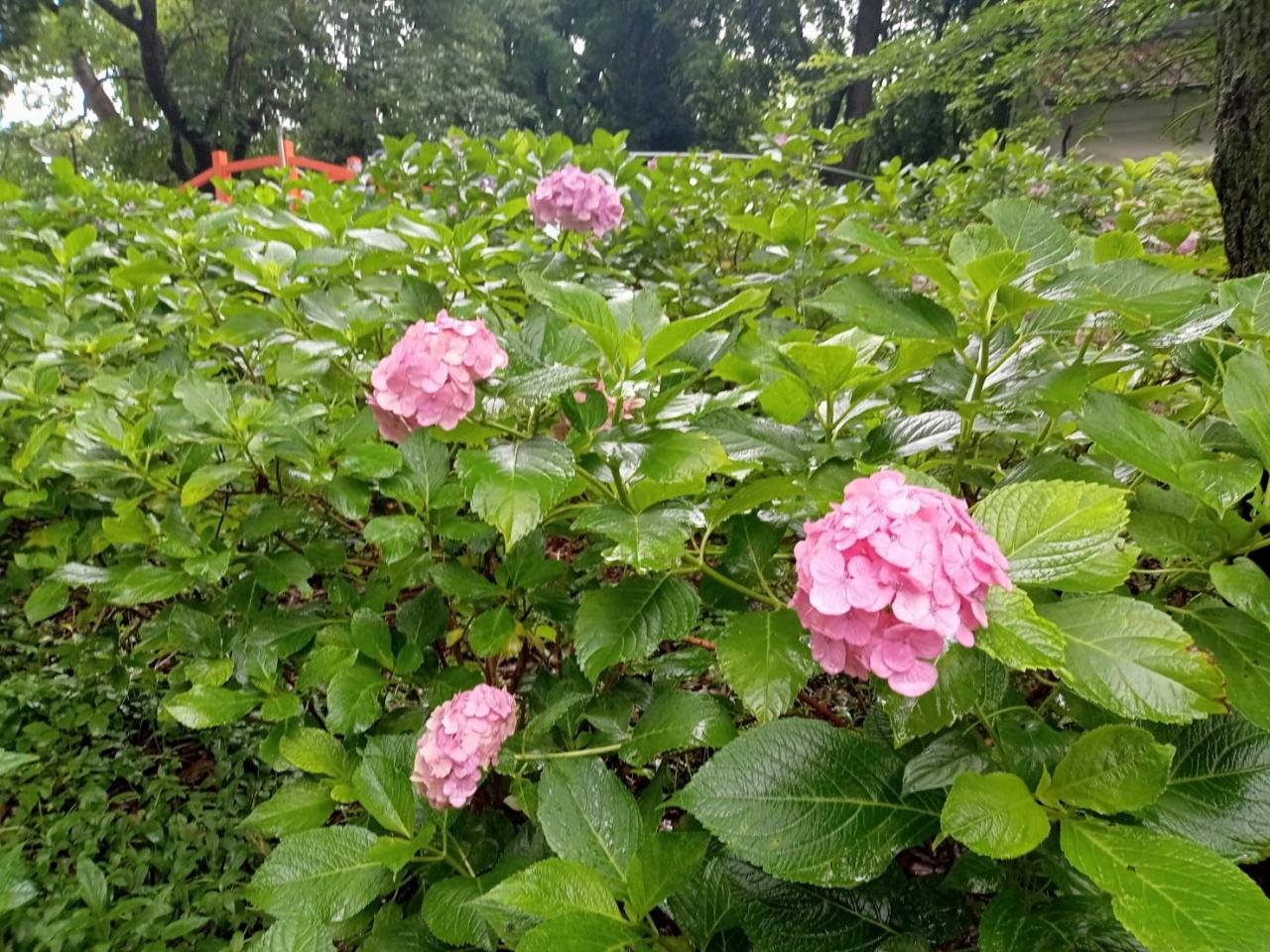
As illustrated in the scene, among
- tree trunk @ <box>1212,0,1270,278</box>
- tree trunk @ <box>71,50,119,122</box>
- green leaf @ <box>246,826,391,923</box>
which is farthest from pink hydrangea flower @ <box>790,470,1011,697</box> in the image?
tree trunk @ <box>71,50,119,122</box>

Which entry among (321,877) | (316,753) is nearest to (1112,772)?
(321,877)

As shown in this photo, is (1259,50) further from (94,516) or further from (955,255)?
(94,516)

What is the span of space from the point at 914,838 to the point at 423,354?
714 millimetres

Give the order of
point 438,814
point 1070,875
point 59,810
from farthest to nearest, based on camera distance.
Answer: point 59,810 < point 438,814 < point 1070,875

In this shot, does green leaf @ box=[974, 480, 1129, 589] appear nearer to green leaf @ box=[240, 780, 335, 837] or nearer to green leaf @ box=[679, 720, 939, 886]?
green leaf @ box=[679, 720, 939, 886]

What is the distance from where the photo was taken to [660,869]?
79 cm

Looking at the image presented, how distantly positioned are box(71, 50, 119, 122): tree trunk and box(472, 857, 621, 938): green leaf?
20.2 metres

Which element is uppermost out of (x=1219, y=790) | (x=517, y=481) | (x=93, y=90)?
(x=93, y=90)

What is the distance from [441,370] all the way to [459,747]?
1.65 feet

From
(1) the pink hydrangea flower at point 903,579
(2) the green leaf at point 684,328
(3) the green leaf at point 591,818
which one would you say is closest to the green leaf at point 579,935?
(3) the green leaf at point 591,818

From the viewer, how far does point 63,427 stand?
144 centimetres

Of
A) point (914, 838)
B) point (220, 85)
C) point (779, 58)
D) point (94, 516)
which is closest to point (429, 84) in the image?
point (220, 85)

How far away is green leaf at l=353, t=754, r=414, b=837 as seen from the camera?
1.02m

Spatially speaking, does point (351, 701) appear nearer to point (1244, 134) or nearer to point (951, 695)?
point (951, 695)
